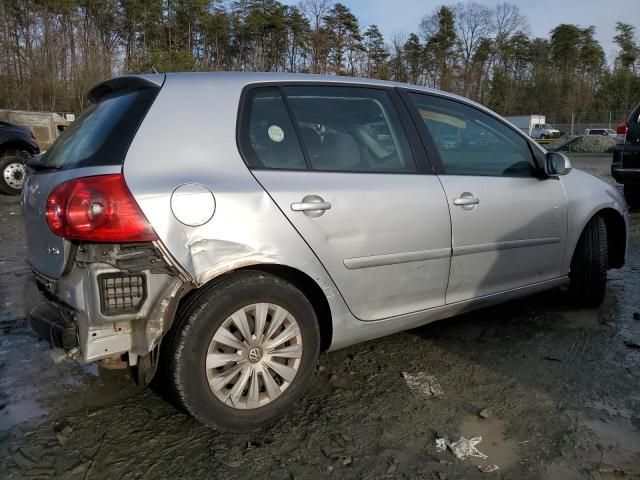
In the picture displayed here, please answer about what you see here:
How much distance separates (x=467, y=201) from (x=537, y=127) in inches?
1976

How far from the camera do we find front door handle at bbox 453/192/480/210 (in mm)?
3064

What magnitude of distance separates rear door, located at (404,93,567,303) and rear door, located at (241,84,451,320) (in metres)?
0.14

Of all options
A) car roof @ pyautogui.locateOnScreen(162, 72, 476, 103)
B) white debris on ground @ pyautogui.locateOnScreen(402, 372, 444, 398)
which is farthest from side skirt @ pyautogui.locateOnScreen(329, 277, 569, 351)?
car roof @ pyautogui.locateOnScreen(162, 72, 476, 103)

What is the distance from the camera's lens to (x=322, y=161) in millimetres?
2705

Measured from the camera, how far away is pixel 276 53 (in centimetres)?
4506

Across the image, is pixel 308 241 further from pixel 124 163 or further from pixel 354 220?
pixel 124 163

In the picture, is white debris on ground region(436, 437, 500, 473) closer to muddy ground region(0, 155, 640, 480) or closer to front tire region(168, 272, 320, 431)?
muddy ground region(0, 155, 640, 480)

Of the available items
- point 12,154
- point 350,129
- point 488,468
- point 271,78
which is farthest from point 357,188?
point 12,154

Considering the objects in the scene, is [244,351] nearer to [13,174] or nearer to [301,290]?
[301,290]

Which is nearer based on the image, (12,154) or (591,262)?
(591,262)

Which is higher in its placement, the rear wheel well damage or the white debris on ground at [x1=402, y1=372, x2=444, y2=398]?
the rear wheel well damage

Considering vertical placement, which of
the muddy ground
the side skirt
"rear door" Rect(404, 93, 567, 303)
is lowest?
the muddy ground

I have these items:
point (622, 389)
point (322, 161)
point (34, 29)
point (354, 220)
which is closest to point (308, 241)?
point (354, 220)

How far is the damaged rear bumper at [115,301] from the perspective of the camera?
2.14m
